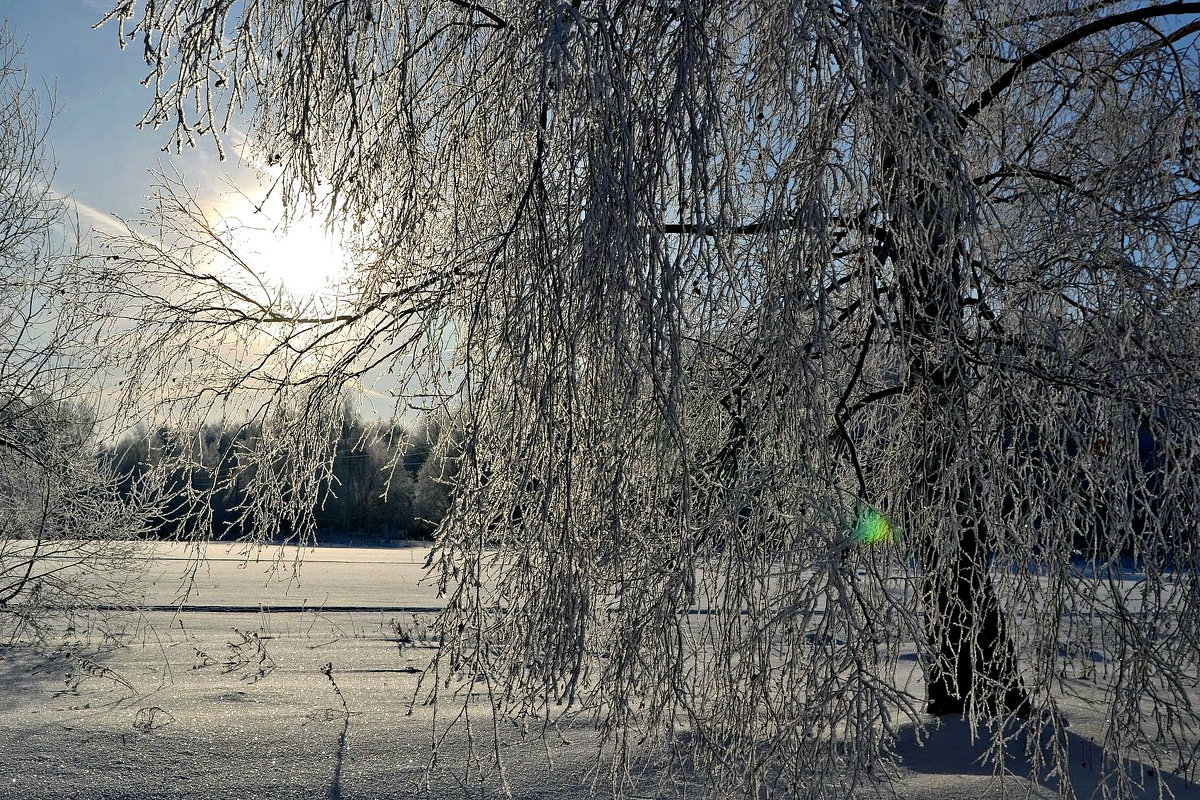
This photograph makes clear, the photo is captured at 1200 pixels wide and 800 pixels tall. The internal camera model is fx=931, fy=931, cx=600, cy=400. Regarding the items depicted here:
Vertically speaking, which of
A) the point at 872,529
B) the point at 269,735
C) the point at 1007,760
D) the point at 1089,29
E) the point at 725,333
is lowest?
the point at 269,735

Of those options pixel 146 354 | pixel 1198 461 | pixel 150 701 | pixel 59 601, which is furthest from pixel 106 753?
pixel 1198 461

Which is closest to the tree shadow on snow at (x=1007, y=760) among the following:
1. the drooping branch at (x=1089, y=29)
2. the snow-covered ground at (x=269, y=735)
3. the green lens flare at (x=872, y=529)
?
the snow-covered ground at (x=269, y=735)

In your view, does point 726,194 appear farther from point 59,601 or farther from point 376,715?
point 59,601

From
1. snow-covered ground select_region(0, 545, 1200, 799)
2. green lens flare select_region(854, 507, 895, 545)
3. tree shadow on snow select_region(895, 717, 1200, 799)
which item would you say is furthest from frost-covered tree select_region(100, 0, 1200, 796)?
tree shadow on snow select_region(895, 717, 1200, 799)

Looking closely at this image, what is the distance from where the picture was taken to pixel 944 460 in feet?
12.7

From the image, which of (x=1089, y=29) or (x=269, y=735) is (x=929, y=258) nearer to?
(x=1089, y=29)

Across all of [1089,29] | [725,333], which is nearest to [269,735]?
[725,333]

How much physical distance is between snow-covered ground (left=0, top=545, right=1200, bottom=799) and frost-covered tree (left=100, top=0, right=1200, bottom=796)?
75 cm

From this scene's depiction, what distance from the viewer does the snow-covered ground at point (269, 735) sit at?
18.2 feet

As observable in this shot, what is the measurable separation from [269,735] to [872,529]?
5050 mm

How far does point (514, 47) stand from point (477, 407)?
1.12 metres

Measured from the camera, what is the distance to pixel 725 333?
13.4 feet

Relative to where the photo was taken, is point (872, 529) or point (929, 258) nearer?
point (872, 529)

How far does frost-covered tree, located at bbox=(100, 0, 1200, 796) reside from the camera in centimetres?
254
